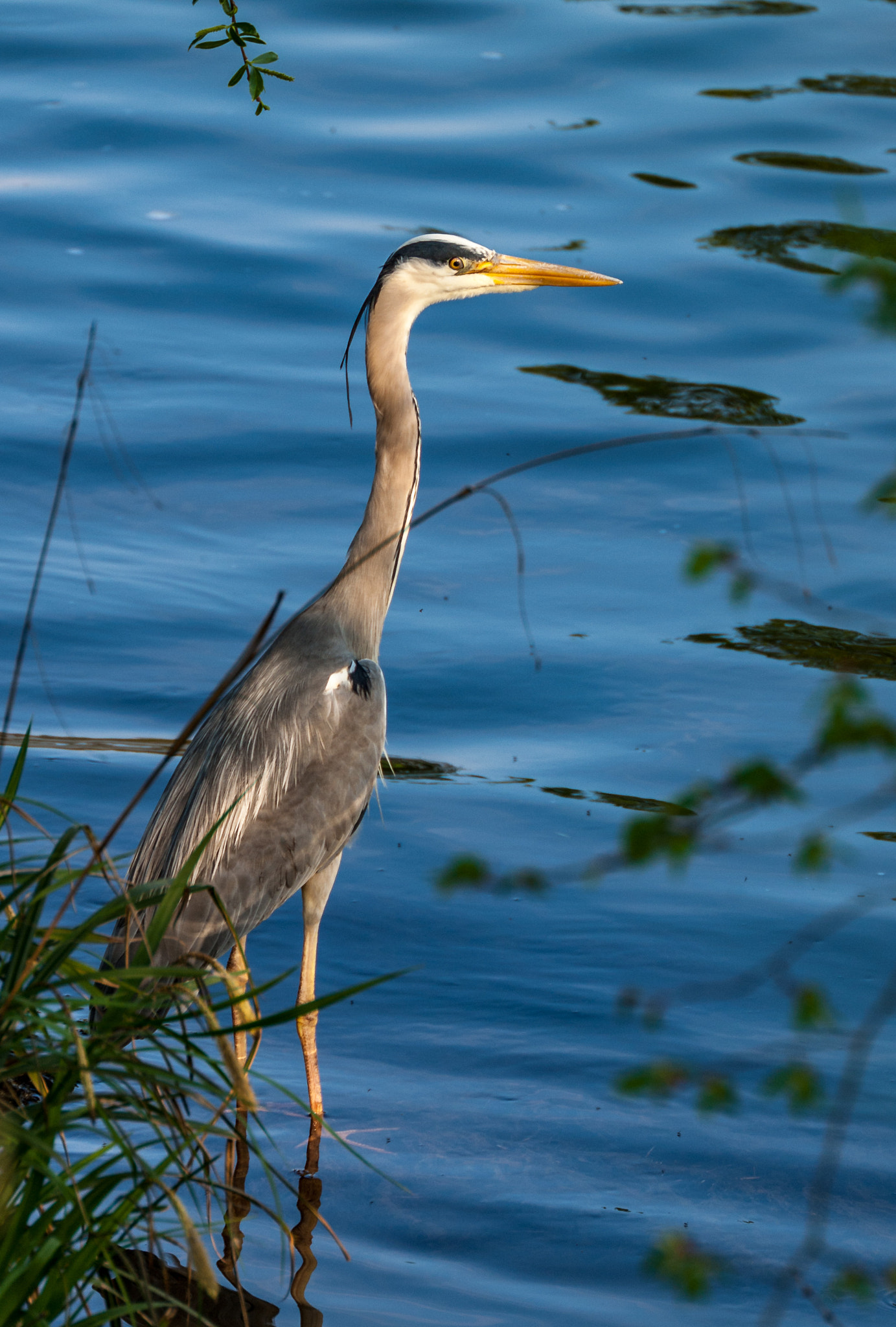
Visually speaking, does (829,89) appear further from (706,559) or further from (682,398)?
(706,559)

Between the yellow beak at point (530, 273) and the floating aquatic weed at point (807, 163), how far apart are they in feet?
26.0

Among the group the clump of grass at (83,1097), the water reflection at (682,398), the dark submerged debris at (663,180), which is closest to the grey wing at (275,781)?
the clump of grass at (83,1097)

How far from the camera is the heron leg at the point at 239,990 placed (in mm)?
2748

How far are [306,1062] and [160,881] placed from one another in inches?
74.5

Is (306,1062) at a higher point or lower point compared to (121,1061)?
lower

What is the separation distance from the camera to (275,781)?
477 cm

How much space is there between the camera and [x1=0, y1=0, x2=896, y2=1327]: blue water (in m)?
4.43

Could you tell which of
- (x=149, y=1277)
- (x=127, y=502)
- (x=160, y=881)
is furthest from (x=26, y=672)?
(x=160, y=881)

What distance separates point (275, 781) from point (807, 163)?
32.9 ft

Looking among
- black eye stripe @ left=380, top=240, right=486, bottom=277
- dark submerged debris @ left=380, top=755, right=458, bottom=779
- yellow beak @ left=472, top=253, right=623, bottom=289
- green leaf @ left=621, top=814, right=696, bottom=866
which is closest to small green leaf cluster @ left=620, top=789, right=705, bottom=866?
green leaf @ left=621, top=814, right=696, bottom=866

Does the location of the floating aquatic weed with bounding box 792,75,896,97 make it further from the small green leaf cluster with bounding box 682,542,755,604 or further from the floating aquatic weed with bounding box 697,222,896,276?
the small green leaf cluster with bounding box 682,542,755,604

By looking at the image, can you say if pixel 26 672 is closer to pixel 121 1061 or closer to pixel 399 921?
pixel 399 921

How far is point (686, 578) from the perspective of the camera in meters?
2.05

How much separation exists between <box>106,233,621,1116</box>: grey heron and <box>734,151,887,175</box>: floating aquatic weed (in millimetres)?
8485
